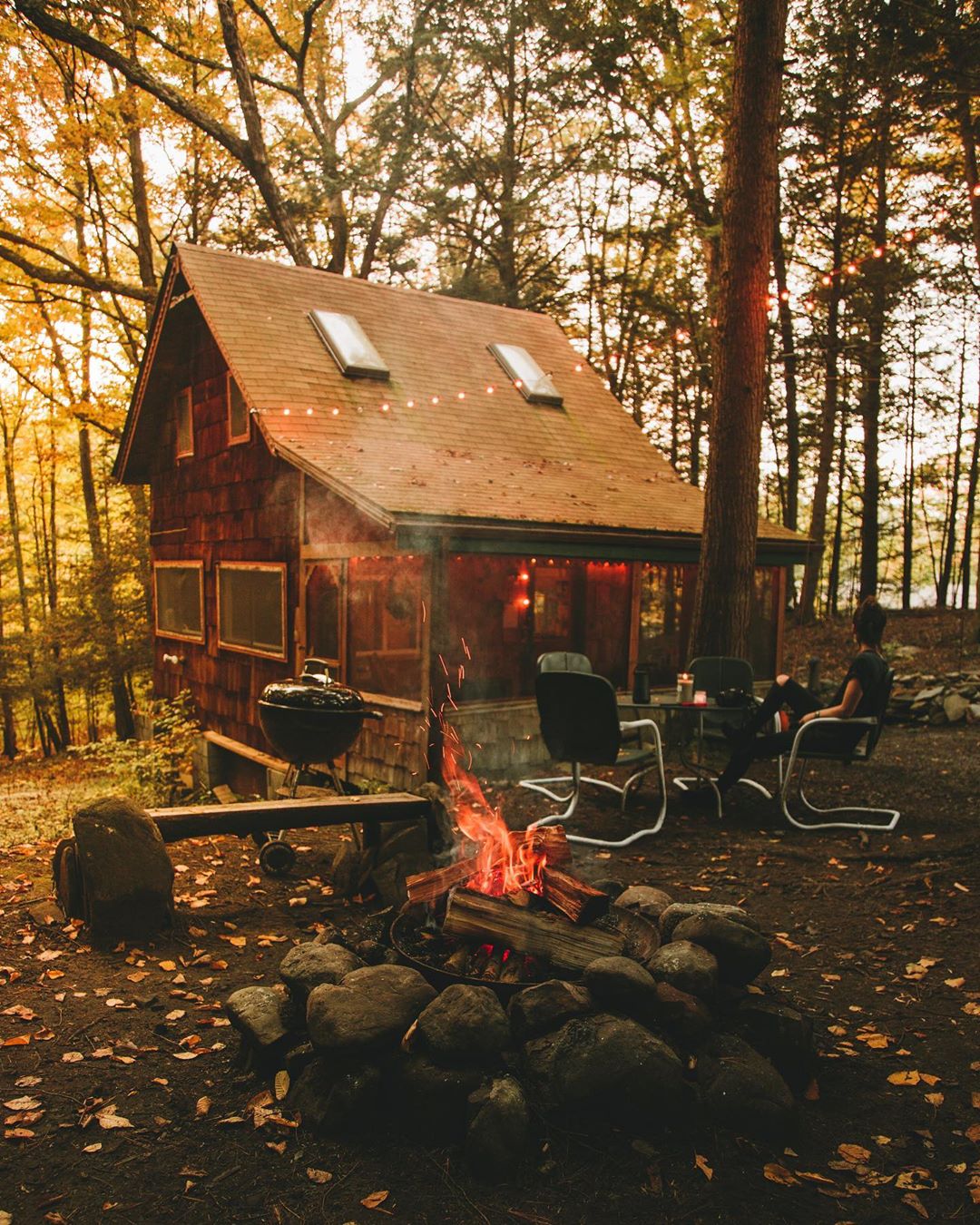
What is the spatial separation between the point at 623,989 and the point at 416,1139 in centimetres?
83

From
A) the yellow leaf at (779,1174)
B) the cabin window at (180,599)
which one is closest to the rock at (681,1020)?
the yellow leaf at (779,1174)

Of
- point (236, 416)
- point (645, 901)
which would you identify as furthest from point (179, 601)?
point (645, 901)

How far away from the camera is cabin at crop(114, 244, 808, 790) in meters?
9.13

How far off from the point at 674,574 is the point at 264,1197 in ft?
36.2

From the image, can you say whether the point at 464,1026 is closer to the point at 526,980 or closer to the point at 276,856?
the point at 526,980

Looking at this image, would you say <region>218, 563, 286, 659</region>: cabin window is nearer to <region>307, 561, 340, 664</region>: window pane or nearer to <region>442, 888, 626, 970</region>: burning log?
<region>307, 561, 340, 664</region>: window pane

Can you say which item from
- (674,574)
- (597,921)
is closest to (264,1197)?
(597,921)

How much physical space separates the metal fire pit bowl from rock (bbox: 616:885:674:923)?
13cm

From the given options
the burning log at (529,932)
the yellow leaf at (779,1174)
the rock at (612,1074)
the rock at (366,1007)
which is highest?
the burning log at (529,932)

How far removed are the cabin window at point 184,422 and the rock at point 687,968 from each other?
11.7m

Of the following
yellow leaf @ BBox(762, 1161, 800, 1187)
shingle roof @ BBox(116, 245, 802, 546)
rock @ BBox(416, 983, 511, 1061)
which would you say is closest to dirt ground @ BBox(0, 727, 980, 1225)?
yellow leaf @ BBox(762, 1161, 800, 1187)

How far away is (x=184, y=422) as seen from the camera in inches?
532

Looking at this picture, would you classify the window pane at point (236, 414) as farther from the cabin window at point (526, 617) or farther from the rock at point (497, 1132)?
the rock at point (497, 1132)

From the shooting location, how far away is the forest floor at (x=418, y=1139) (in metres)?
2.52
